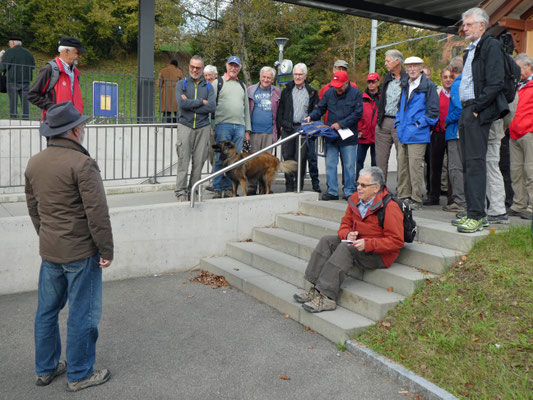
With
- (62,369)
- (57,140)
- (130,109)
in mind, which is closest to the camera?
(57,140)

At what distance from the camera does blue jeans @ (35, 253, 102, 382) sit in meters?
3.88

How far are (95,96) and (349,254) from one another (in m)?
7.23

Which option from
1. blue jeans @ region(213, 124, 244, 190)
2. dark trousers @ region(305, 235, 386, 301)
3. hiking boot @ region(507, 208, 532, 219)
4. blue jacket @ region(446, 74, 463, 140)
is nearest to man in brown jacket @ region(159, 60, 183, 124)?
blue jeans @ region(213, 124, 244, 190)

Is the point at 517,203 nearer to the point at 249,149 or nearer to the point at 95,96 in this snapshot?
the point at 249,149

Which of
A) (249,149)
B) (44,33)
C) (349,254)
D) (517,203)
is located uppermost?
(44,33)

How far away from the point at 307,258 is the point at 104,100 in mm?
6047

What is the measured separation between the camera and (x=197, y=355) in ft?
15.3

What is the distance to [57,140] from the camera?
3797 mm

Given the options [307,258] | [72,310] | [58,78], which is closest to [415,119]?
[307,258]

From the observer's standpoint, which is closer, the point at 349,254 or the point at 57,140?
the point at 57,140

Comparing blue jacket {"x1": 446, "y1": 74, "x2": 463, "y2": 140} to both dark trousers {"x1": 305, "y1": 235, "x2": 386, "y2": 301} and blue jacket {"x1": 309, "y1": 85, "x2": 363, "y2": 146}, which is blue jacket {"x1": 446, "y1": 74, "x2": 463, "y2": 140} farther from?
dark trousers {"x1": 305, "y1": 235, "x2": 386, "y2": 301}

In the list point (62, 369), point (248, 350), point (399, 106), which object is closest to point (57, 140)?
point (62, 369)

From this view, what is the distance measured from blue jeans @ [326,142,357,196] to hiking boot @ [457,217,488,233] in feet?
8.86

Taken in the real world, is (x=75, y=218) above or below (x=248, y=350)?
above
